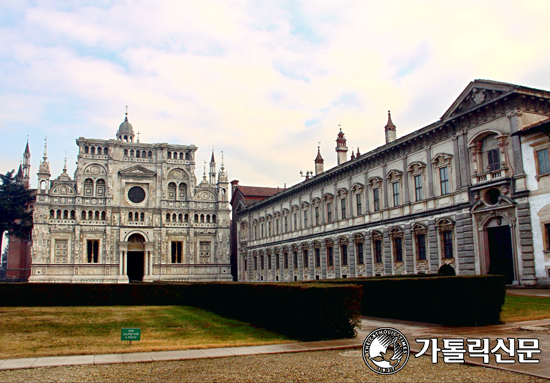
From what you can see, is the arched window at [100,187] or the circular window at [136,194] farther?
the circular window at [136,194]

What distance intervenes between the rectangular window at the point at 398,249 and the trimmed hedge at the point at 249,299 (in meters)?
16.4

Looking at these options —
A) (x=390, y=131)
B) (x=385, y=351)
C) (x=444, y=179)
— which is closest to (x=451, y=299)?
(x=385, y=351)

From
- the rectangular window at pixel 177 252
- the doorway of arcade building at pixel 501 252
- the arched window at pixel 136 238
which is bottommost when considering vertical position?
the doorway of arcade building at pixel 501 252

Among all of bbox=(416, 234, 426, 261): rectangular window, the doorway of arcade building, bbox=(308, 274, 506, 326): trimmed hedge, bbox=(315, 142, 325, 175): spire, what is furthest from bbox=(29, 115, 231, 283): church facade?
bbox=(308, 274, 506, 326): trimmed hedge

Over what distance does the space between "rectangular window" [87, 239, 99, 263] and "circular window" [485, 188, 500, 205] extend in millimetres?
56772

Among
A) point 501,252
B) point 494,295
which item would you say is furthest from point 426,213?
point 494,295

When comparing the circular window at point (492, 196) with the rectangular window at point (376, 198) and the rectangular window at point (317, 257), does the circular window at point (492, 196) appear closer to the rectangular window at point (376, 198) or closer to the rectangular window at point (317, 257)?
the rectangular window at point (376, 198)

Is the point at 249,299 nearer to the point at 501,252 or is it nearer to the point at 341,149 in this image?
the point at 501,252

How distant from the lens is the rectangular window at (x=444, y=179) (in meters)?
33.7

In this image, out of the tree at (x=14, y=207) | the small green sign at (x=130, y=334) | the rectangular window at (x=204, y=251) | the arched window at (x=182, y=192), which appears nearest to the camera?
the small green sign at (x=130, y=334)

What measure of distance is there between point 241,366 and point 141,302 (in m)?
22.3

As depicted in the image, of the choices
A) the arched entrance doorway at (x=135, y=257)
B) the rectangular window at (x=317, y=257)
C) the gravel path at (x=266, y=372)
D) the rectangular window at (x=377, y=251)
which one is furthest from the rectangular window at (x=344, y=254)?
the arched entrance doorway at (x=135, y=257)

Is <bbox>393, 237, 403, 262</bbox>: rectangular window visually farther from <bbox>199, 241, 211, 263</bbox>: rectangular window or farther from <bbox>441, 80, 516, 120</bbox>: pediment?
<bbox>199, 241, 211, 263</bbox>: rectangular window

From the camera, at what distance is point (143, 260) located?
246 feet
